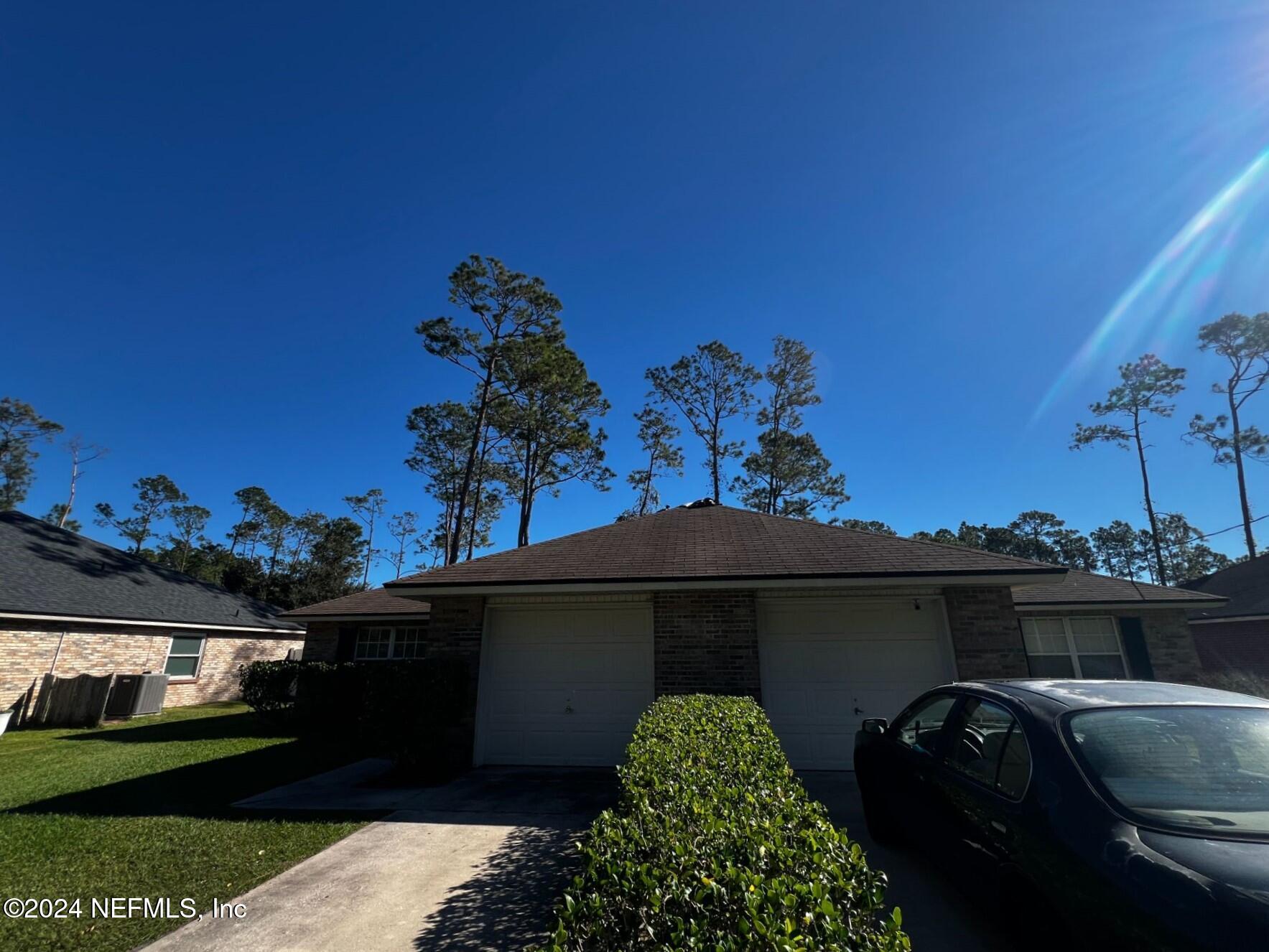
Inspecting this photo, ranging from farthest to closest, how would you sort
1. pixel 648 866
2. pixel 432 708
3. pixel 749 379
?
pixel 749 379, pixel 432 708, pixel 648 866

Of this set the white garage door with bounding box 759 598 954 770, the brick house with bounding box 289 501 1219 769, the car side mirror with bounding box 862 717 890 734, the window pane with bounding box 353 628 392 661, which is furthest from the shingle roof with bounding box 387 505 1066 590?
the window pane with bounding box 353 628 392 661

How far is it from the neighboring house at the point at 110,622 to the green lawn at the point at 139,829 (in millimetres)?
4468

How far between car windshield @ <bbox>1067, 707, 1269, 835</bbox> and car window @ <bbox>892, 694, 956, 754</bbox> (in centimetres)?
125

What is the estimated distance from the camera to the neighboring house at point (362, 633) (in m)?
15.4

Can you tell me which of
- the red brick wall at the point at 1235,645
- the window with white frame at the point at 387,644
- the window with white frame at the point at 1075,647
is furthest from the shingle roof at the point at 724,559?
the red brick wall at the point at 1235,645

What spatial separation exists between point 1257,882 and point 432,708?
7.82m

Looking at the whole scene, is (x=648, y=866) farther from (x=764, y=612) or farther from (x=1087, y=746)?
(x=764, y=612)

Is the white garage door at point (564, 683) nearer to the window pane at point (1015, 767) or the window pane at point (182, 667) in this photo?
the window pane at point (1015, 767)

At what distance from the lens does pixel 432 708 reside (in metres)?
7.61

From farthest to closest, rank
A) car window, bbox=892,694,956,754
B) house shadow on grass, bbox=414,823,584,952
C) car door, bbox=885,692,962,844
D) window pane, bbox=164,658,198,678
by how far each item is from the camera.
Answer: window pane, bbox=164,658,198,678, car window, bbox=892,694,956,754, car door, bbox=885,692,962,844, house shadow on grass, bbox=414,823,584,952

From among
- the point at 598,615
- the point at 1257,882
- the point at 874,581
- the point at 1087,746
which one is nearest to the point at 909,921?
the point at 1087,746

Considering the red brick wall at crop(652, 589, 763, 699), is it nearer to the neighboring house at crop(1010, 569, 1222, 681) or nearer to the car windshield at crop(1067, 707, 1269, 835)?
the car windshield at crop(1067, 707, 1269, 835)

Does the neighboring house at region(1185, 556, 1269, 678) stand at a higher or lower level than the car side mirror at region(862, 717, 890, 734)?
higher

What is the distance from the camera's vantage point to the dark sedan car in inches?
75.9
